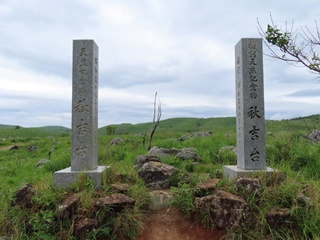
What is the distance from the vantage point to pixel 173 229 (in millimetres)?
4941

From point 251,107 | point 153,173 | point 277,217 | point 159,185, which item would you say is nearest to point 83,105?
point 153,173

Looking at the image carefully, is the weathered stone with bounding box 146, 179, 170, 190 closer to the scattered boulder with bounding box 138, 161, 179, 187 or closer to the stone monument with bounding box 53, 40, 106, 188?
the scattered boulder with bounding box 138, 161, 179, 187

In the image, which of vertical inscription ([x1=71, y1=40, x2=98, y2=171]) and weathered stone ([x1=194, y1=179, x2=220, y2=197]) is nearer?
weathered stone ([x1=194, y1=179, x2=220, y2=197])

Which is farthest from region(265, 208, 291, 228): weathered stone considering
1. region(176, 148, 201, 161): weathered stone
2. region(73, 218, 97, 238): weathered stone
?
region(176, 148, 201, 161): weathered stone

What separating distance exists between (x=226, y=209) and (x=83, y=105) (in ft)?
12.5

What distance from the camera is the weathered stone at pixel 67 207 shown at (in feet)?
15.3

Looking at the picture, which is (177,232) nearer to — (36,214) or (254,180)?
(254,180)

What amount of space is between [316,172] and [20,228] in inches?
275

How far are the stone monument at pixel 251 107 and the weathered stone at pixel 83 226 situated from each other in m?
3.32

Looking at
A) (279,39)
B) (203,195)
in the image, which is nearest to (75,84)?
(203,195)

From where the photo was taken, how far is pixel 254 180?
5.17 meters

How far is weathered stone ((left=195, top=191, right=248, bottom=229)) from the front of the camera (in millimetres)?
4570

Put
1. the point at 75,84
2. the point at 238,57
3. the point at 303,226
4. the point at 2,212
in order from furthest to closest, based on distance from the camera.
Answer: the point at 238,57 < the point at 75,84 < the point at 2,212 < the point at 303,226

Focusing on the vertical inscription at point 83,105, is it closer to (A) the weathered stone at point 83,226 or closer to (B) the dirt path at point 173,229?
(A) the weathered stone at point 83,226
